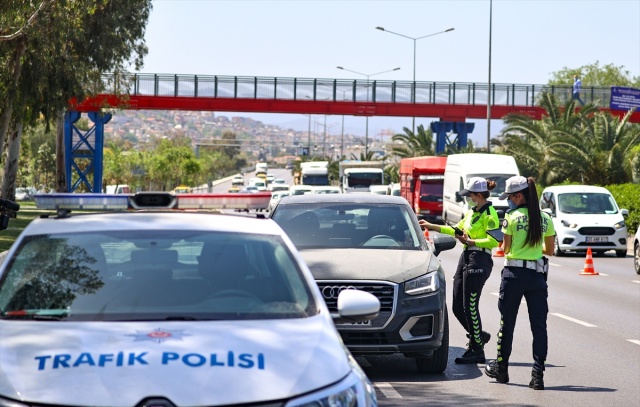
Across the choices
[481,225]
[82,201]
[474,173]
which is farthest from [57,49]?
[82,201]

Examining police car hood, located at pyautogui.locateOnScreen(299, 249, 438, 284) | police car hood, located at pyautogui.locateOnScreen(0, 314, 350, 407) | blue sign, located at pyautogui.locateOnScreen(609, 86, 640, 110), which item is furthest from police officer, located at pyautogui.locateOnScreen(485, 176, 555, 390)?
blue sign, located at pyautogui.locateOnScreen(609, 86, 640, 110)

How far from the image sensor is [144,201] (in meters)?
7.46

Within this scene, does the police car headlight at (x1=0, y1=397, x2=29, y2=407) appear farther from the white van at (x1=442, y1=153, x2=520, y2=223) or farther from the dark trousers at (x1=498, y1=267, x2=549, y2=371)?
the white van at (x1=442, y1=153, x2=520, y2=223)

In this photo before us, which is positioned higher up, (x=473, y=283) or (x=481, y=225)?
(x=481, y=225)

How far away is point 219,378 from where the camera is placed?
4867mm

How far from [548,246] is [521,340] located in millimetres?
3523

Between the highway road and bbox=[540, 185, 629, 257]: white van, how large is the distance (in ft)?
38.4

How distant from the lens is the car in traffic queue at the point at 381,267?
10391 mm

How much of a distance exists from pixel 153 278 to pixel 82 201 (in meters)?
1.70

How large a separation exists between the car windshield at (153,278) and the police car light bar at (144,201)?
0.94m

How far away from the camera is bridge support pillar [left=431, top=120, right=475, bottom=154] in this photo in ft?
234

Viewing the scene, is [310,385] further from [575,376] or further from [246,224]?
[575,376]

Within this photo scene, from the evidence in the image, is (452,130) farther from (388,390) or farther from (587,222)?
(388,390)

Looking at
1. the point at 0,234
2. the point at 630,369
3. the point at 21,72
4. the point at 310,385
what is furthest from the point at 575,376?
the point at 0,234
